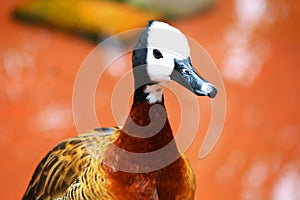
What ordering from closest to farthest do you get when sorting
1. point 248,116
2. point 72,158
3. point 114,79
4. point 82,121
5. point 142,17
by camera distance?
point 72,158, point 82,121, point 248,116, point 114,79, point 142,17

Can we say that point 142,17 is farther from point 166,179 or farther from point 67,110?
point 166,179

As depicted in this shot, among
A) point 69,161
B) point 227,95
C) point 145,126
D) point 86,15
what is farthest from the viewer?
point 86,15

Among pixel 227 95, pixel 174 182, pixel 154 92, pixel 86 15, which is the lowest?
pixel 174 182

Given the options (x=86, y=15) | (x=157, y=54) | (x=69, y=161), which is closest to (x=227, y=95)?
(x=86, y=15)

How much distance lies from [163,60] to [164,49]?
2 centimetres

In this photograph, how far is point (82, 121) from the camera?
6.62 feet

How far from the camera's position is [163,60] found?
1.18 metres

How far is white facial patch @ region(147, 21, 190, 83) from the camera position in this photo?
3.82ft

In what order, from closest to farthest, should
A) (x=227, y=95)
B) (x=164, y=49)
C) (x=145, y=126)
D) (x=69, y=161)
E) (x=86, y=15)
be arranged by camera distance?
(x=164, y=49), (x=145, y=126), (x=69, y=161), (x=227, y=95), (x=86, y=15)

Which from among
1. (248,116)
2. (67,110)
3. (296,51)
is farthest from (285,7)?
(67,110)

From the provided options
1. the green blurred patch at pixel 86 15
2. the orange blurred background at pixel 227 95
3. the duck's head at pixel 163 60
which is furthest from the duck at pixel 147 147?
the green blurred patch at pixel 86 15

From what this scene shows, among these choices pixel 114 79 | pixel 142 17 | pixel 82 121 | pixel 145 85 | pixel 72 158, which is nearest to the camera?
pixel 145 85

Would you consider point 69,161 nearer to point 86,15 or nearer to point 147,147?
point 147,147

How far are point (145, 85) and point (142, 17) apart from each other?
215cm
